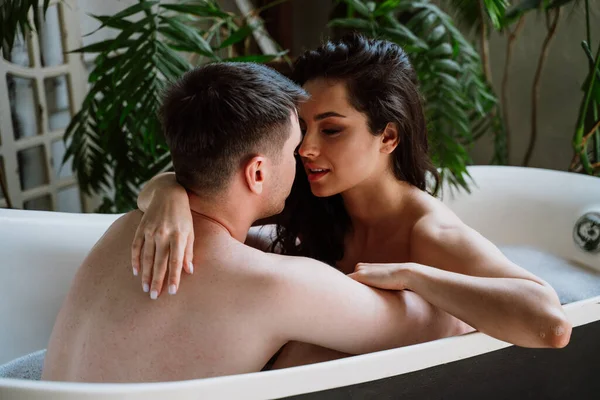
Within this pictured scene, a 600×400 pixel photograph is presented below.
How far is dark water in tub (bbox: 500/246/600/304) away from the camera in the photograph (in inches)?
90.5

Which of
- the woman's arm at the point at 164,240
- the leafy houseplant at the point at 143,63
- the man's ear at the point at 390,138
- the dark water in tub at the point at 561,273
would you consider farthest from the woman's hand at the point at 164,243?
the dark water in tub at the point at 561,273

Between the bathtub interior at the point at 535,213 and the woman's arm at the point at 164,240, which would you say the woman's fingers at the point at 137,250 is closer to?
the woman's arm at the point at 164,240

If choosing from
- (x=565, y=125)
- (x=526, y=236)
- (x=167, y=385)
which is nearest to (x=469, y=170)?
(x=526, y=236)

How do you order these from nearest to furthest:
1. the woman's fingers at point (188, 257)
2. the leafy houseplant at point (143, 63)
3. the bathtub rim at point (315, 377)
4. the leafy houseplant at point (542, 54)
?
the bathtub rim at point (315, 377), the woman's fingers at point (188, 257), the leafy houseplant at point (143, 63), the leafy houseplant at point (542, 54)

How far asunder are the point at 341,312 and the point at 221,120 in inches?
14.2

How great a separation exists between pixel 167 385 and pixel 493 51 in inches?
107

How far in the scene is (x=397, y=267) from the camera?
125 cm

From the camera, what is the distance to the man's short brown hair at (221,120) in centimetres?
115

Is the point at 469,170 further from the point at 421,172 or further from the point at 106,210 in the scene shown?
the point at 106,210

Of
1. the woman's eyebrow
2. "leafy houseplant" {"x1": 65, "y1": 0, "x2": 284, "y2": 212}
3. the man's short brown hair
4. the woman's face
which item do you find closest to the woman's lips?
the woman's face

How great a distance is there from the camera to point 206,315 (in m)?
1.09

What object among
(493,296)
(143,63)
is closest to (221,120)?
(493,296)

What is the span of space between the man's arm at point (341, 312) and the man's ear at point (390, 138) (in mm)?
397

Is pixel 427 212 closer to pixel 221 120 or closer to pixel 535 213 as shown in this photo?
pixel 221 120
